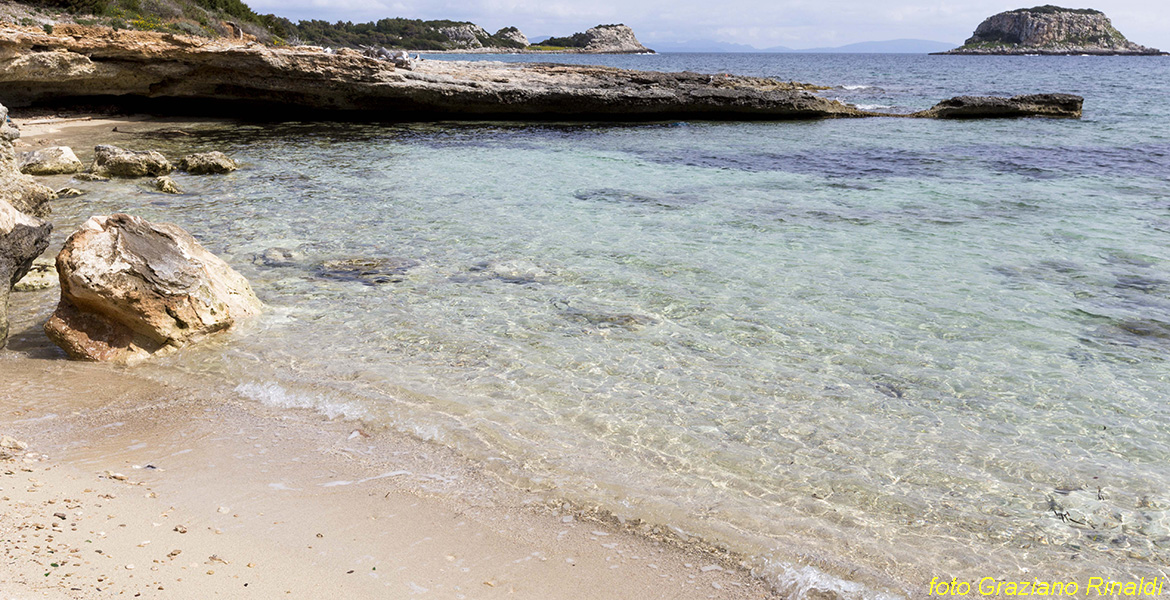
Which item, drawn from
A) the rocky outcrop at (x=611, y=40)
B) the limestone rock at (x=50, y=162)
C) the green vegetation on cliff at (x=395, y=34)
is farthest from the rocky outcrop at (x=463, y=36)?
the limestone rock at (x=50, y=162)

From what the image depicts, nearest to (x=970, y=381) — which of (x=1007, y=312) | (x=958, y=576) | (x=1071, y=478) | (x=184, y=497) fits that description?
(x=1071, y=478)

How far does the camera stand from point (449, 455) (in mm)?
3949

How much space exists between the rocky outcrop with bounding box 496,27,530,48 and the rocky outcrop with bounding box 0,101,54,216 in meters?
138

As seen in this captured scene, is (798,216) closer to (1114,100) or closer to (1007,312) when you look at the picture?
(1007,312)

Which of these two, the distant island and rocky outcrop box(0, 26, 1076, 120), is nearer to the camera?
rocky outcrop box(0, 26, 1076, 120)

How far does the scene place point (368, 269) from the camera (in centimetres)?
725

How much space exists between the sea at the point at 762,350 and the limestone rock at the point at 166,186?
181 millimetres

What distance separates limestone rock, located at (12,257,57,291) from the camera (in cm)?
627

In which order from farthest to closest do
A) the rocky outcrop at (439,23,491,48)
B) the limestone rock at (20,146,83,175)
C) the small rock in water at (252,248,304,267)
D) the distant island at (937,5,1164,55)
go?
1. the distant island at (937,5,1164,55)
2. the rocky outcrop at (439,23,491,48)
3. the limestone rock at (20,146,83,175)
4. the small rock in water at (252,248,304,267)

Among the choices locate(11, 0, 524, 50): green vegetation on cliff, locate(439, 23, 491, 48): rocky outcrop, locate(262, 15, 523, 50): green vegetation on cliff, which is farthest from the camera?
locate(439, 23, 491, 48): rocky outcrop

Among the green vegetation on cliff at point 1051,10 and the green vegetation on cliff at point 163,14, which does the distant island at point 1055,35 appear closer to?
the green vegetation on cliff at point 1051,10

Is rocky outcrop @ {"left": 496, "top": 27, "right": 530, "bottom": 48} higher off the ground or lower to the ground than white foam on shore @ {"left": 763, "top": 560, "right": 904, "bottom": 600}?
higher

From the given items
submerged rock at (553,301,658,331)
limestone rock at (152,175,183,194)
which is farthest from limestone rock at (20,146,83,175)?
submerged rock at (553,301,658,331)

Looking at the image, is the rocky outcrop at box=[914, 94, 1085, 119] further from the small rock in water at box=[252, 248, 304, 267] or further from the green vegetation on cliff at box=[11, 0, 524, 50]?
the green vegetation on cliff at box=[11, 0, 524, 50]
